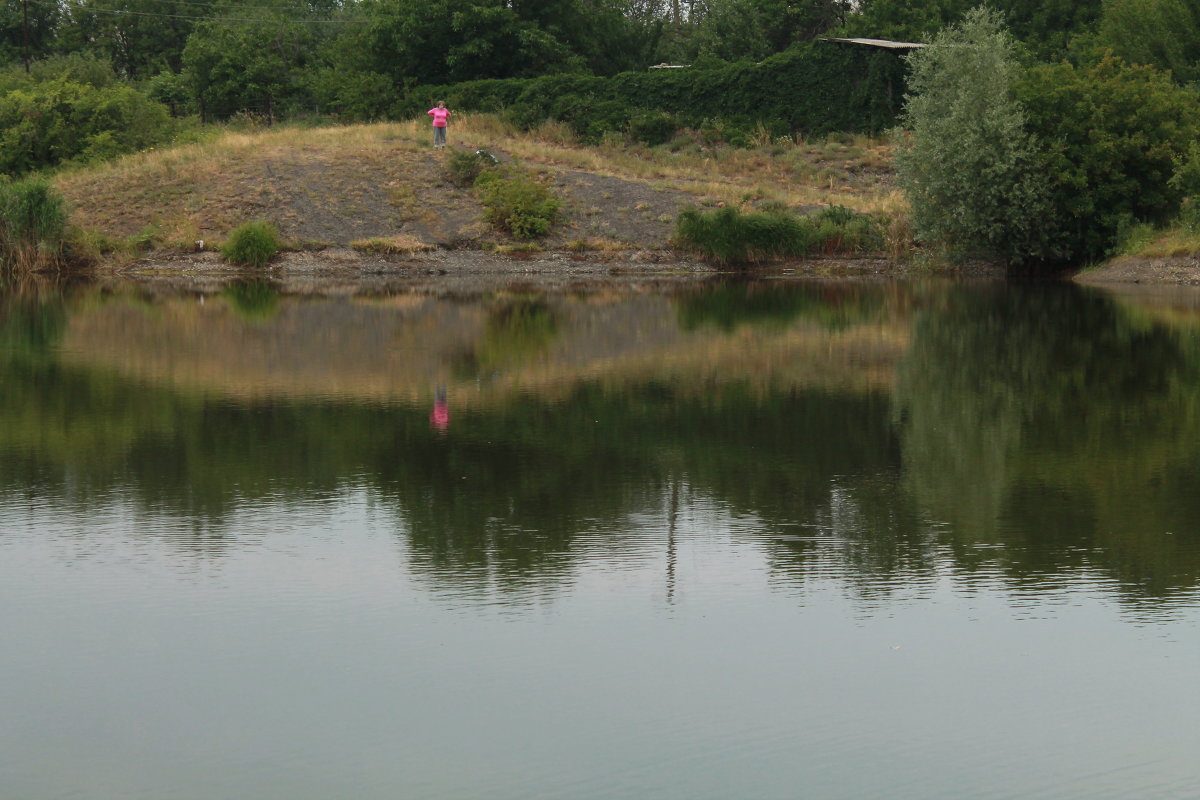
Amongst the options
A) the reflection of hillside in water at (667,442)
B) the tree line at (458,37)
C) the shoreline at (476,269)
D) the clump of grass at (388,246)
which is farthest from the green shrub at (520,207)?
the reflection of hillside in water at (667,442)

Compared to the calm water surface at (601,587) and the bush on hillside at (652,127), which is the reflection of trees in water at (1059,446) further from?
the bush on hillside at (652,127)

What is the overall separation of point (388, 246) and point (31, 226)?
10409mm

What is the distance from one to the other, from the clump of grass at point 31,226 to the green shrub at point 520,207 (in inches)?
509

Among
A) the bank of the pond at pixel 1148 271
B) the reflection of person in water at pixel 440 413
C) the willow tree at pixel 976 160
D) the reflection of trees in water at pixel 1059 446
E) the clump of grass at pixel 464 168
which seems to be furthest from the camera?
the clump of grass at pixel 464 168

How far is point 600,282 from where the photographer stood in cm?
4206

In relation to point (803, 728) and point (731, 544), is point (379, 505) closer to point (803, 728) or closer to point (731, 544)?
point (731, 544)

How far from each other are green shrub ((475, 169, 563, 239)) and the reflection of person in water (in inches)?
1167

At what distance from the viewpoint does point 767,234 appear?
45.5 meters

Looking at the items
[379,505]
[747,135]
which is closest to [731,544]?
[379,505]

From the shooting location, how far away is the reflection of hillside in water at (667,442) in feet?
32.4

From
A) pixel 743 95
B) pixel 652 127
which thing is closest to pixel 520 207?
pixel 652 127

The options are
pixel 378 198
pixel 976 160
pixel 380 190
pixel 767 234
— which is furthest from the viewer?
pixel 380 190

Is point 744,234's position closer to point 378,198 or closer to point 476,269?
point 476,269

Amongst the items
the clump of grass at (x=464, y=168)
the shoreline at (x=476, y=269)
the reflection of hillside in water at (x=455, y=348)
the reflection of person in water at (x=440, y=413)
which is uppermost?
the clump of grass at (x=464, y=168)
